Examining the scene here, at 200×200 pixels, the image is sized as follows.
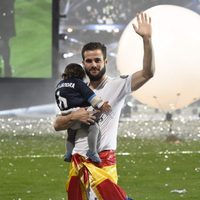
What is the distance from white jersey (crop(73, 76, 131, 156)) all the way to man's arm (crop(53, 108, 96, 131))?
0.11 meters

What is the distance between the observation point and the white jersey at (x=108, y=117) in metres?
5.68

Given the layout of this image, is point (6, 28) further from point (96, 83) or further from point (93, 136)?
point (93, 136)

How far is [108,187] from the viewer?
564 centimetres

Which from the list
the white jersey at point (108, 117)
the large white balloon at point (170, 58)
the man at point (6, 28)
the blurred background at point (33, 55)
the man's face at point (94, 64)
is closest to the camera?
the man's face at point (94, 64)

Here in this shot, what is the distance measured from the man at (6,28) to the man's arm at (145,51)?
1846 cm

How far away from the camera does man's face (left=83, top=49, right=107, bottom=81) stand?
18.2ft

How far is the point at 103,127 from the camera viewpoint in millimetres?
5699

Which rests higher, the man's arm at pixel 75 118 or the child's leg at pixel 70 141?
the man's arm at pixel 75 118

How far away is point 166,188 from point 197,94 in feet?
13.5

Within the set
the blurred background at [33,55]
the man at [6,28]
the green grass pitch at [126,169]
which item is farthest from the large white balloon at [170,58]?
the man at [6,28]

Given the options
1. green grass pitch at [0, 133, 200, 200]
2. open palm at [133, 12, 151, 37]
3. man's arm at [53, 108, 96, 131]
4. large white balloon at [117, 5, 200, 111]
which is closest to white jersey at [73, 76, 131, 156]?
man's arm at [53, 108, 96, 131]

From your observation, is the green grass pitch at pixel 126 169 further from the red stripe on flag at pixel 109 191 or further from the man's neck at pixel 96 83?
the man's neck at pixel 96 83

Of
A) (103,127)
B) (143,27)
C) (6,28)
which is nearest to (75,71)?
(103,127)

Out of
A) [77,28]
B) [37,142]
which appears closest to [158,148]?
[37,142]
